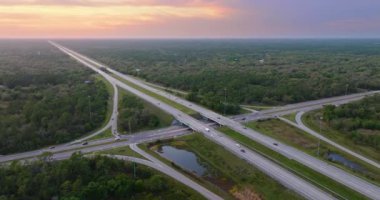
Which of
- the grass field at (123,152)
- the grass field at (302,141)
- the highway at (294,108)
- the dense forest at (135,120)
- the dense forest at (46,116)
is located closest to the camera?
the grass field at (302,141)

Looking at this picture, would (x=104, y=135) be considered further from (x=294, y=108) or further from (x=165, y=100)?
(x=294, y=108)

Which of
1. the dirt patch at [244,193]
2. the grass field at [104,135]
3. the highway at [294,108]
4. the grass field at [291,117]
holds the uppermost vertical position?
the highway at [294,108]

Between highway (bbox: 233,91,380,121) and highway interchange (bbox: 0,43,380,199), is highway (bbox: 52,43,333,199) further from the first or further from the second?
highway (bbox: 233,91,380,121)

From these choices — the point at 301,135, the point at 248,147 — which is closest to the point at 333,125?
the point at 301,135

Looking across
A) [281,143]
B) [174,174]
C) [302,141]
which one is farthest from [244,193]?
[302,141]

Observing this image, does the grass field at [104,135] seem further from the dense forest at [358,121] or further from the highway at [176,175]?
the dense forest at [358,121]

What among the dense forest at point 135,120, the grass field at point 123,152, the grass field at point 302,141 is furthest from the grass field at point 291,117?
the grass field at point 123,152

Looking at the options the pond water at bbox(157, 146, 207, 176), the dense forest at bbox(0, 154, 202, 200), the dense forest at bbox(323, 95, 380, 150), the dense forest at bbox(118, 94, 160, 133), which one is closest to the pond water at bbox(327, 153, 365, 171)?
the dense forest at bbox(323, 95, 380, 150)
